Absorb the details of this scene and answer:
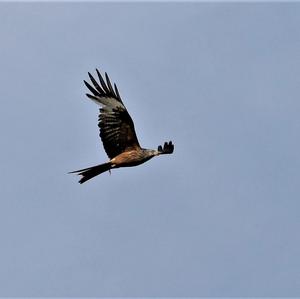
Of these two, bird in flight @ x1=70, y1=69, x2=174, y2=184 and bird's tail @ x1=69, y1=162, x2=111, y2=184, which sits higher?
bird in flight @ x1=70, y1=69, x2=174, y2=184

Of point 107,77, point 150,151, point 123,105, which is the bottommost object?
point 150,151

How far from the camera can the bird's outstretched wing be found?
1028cm

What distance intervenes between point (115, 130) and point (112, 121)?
0.80ft

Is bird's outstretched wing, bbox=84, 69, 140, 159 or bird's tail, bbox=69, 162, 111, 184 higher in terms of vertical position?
bird's outstretched wing, bbox=84, 69, 140, 159

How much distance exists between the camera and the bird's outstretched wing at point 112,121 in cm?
1028

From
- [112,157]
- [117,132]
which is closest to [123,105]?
[117,132]

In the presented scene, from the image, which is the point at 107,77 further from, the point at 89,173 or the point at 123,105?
the point at 89,173

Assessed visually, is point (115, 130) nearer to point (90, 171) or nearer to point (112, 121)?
point (112, 121)

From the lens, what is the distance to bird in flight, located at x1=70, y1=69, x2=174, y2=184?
10148 millimetres

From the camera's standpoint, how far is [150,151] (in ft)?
32.9

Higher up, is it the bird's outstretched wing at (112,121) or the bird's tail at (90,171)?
the bird's outstretched wing at (112,121)

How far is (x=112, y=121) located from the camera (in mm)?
10312

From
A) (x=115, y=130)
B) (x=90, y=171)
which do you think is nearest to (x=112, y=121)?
(x=115, y=130)

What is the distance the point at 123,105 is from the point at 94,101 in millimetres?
793
